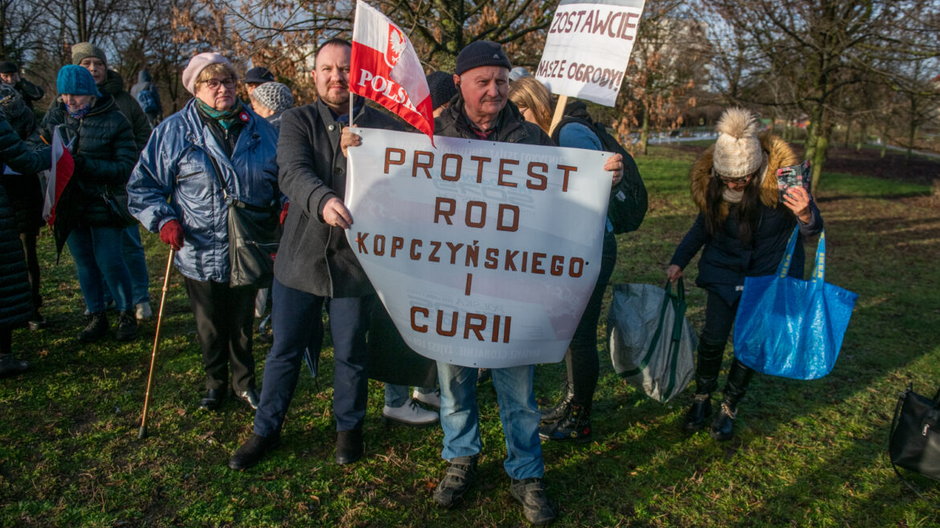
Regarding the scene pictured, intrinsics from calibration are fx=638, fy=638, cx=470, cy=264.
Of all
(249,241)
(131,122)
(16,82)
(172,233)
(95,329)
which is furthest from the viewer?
(16,82)

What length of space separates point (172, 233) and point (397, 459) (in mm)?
1662

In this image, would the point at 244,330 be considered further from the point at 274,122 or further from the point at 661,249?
the point at 661,249

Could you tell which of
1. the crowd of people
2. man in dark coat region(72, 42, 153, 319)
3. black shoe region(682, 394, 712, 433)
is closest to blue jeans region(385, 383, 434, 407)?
the crowd of people

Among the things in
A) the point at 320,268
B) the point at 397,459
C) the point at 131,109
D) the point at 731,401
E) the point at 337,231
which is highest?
the point at 131,109

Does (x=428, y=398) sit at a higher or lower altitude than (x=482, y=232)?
lower

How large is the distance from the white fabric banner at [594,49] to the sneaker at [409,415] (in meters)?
1.98

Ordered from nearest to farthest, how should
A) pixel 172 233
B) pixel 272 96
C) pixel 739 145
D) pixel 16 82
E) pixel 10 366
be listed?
pixel 739 145, pixel 172 233, pixel 10 366, pixel 272 96, pixel 16 82

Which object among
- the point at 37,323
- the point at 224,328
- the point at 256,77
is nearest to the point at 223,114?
the point at 224,328

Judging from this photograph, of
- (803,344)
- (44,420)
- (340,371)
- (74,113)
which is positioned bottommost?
(44,420)

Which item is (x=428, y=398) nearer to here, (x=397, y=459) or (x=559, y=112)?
(x=397, y=459)

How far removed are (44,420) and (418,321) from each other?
2.45 metres

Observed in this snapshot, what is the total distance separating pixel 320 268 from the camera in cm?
293

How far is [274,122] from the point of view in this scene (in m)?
4.65

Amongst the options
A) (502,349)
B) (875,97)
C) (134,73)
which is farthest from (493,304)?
(134,73)
